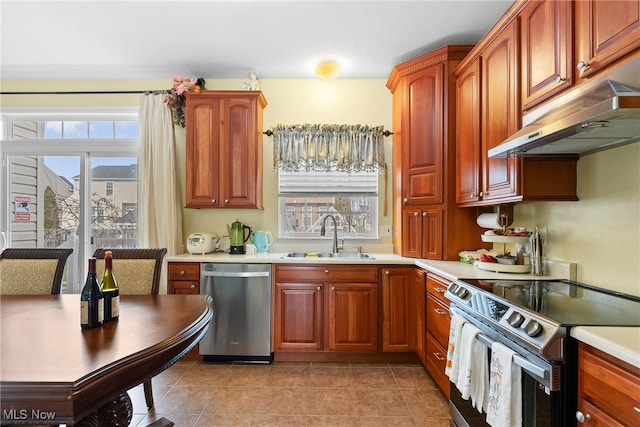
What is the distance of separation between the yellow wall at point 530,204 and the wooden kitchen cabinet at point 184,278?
2.08 ft

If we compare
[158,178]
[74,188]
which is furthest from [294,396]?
[74,188]

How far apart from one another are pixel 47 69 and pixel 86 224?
63.7 inches

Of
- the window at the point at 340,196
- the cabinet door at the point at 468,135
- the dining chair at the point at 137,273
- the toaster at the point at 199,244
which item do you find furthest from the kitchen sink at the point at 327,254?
the dining chair at the point at 137,273

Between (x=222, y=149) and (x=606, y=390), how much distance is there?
9.77 feet

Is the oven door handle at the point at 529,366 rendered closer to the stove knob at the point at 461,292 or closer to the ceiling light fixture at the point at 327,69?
the stove knob at the point at 461,292

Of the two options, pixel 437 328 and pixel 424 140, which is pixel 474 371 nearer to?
pixel 437 328

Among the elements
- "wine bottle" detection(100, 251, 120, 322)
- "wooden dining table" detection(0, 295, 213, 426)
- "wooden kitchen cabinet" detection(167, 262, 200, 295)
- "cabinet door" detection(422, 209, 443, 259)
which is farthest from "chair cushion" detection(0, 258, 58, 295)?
"cabinet door" detection(422, 209, 443, 259)

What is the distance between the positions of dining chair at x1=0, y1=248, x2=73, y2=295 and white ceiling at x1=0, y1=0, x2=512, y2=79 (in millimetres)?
1829

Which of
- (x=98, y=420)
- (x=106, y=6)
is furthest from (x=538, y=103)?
(x=106, y=6)

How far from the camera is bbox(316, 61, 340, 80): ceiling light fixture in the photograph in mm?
2969

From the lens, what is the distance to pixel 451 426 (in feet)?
6.07

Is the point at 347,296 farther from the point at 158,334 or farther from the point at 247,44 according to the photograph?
the point at 247,44

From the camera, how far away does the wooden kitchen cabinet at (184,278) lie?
2746mm

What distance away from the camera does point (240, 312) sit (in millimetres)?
2705
